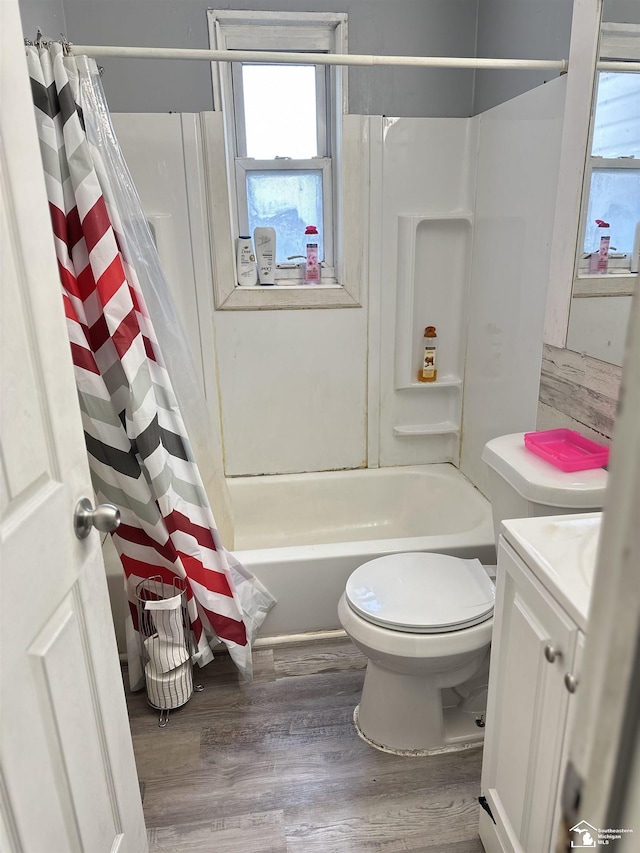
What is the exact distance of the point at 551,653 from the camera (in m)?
0.99

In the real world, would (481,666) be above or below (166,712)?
above

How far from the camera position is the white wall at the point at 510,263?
6.11ft

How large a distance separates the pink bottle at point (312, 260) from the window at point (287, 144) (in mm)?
65

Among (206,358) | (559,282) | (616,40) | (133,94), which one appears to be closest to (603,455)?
(559,282)

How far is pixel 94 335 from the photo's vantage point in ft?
5.33

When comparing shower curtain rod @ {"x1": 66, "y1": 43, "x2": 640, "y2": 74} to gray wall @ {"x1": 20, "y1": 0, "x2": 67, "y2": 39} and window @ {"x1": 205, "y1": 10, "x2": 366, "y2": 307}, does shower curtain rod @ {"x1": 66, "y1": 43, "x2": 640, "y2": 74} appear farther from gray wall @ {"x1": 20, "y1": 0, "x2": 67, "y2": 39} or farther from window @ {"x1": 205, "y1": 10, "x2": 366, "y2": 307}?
window @ {"x1": 205, "y1": 10, "x2": 366, "y2": 307}

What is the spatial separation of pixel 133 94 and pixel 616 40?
1.65 meters

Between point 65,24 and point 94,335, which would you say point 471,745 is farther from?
point 65,24

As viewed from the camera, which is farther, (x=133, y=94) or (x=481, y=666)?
(x=133, y=94)

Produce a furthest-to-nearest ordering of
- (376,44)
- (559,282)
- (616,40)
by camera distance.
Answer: (376,44) < (559,282) < (616,40)

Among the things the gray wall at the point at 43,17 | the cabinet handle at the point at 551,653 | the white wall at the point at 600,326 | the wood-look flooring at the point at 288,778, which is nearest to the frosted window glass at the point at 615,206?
the white wall at the point at 600,326

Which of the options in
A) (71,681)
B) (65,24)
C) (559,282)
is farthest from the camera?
(65,24)

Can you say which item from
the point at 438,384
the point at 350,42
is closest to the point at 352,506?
the point at 438,384

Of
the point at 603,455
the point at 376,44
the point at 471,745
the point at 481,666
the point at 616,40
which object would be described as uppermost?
the point at 376,44
